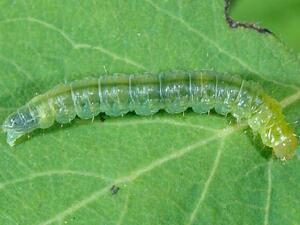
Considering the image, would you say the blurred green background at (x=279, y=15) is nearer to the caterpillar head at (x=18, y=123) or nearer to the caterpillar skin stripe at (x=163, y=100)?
the caterpillar skin stripe at (x=163, y=100)

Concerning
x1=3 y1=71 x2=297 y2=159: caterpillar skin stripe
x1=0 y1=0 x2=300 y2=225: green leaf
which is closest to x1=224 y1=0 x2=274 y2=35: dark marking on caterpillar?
x1=0 y1=0 x2=300 y2=225: green leaf

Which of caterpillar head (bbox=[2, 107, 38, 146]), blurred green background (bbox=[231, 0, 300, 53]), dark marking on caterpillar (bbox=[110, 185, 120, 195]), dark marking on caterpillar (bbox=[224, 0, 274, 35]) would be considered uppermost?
dark marking on caterpillar (bbox=[224, 0, 274, 35])

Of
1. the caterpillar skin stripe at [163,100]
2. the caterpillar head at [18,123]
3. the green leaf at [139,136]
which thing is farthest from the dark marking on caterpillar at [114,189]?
the caterpillar head at [18,123]

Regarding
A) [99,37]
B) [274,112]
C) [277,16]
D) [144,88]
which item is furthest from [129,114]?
[277,16]

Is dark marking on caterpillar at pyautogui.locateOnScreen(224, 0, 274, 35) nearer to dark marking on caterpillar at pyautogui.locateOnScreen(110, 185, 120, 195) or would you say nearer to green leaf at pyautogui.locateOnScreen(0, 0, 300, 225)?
green leaf at pyautogui.locateOnScreen(0, 0, 300, 225)

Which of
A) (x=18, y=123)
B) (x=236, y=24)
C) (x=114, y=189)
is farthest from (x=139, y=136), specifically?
(x=236, y=24)

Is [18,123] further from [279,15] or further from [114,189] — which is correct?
[279,15]

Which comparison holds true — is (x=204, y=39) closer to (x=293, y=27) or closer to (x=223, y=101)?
(x=223, y=101)

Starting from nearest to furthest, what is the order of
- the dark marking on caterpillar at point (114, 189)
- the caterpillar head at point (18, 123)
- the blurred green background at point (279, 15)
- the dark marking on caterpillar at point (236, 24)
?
the dark marking on caterpillar at point (114, 189) → the caterpillar head at point (18, 123) → the dark marking on caterpillar at point (236, 24) → the blurred green background at point (279, 15)
